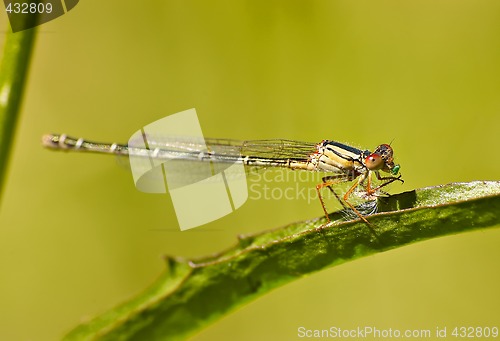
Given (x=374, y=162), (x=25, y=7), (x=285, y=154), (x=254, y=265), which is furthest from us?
(x=285, y=154)

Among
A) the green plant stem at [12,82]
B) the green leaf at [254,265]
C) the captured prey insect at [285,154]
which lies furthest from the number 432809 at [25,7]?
the captured prey insect at [285,154]

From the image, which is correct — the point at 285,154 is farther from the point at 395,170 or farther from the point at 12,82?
the point at 12,82

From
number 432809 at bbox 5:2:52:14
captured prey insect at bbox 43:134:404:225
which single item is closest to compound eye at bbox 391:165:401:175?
captured prey insect at bbox 43:134:404:225

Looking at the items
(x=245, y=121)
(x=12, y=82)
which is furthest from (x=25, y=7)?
(x=245, y=121)

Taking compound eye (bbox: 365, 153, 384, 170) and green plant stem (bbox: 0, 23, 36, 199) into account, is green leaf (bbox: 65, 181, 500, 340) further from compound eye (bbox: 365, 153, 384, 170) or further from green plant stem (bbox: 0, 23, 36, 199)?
compound eye (bbox: 365, 153, 384, 170)

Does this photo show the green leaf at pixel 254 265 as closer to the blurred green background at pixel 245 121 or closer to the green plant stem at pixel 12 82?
the green plant stem at pixel 12 82

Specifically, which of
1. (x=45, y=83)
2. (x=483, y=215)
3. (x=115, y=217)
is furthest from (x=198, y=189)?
(x=483, y=215)

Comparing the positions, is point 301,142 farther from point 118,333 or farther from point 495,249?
point 118,333
